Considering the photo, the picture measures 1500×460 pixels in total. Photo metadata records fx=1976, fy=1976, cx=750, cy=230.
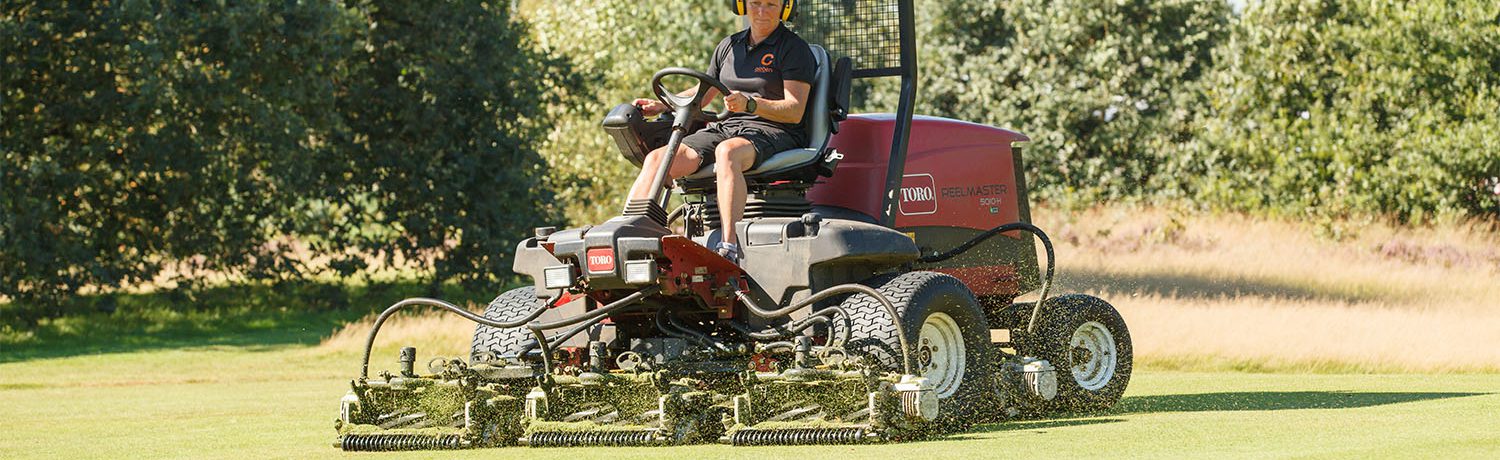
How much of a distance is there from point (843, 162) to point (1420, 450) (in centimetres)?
316

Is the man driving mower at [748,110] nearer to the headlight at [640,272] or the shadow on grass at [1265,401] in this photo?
the headlight at [640,272]

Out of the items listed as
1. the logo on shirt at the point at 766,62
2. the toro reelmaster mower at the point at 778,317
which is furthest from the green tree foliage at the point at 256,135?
the logo on shirt at the point at 766,62

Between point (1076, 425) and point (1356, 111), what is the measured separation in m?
22.9

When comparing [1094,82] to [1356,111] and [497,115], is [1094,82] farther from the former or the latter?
[497,115]

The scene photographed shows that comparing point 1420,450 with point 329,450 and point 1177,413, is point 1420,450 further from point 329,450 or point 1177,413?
point 329,450

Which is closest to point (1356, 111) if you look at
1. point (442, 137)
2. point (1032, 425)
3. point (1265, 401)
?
point (442, 137)

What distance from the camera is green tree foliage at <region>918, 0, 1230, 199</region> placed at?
3300 cm

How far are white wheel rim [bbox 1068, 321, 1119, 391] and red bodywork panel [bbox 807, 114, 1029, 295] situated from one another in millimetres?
433

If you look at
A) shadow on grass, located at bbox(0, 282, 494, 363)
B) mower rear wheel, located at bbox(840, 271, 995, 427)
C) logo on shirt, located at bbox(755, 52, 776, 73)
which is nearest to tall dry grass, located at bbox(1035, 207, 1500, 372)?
mower rear wheel, located at bbox(840, 271, 995, 427)

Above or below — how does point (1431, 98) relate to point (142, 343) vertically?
above

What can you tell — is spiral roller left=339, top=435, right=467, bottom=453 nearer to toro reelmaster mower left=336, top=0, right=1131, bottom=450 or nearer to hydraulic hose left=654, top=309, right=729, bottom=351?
toro reelmaster mower left=336, top=0, right=1131, bottom=450

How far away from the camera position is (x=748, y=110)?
8523mm

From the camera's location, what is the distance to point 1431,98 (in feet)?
98.3

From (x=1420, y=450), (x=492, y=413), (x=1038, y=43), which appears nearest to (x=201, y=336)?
(x=1038, y=43)
